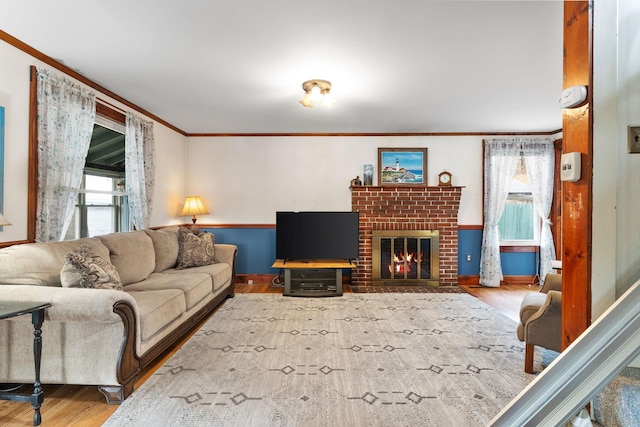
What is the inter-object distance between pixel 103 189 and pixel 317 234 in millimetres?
2725

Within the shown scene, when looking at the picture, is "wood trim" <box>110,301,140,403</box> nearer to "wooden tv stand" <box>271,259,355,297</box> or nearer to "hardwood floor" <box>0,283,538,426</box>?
"hardwood floor" <box>0,283,538,426</box>

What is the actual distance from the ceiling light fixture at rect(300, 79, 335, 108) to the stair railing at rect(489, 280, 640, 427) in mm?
2810

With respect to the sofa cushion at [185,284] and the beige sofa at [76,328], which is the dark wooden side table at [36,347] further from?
the sofa cushion at [185,284]

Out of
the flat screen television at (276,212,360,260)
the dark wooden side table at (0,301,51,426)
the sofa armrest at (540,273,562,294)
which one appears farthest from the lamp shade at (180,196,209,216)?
the sofa armrest at (540,273,562,294)

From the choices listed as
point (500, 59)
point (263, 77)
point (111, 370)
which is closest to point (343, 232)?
point (263, 77)

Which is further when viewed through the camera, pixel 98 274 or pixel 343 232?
pixel 343 232

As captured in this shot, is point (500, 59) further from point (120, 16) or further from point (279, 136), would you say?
point (279, 136)

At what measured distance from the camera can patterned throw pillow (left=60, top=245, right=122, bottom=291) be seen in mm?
2230

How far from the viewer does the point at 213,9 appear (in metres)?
1.99

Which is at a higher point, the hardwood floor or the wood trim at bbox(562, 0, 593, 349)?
the wood trim at bbox(562, 0, 593, 349)

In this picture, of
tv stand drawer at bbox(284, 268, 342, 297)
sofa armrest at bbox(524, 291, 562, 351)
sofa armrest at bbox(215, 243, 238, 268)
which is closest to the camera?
sofa armrest at bbox(524, 291, 562, 351)

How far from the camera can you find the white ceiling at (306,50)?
6.57 ft

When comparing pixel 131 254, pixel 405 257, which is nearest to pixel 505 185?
pixel 405 257

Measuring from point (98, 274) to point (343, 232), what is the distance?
10.4 feet
